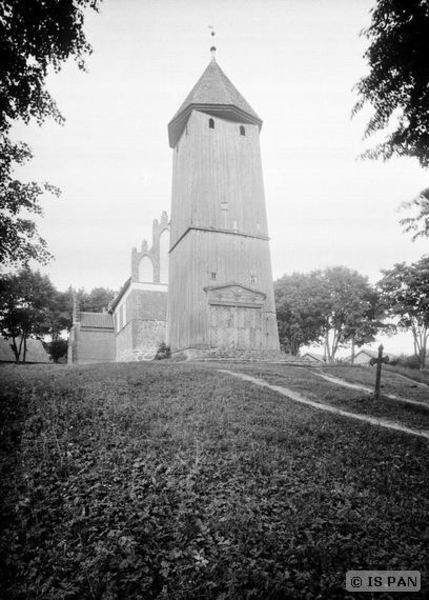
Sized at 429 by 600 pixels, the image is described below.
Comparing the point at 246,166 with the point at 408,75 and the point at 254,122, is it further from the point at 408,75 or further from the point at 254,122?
the point at 408,75

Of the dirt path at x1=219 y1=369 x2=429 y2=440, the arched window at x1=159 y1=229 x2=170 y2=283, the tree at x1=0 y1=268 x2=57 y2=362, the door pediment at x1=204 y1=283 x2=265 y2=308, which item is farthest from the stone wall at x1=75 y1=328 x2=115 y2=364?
the dirt path at x1=219 y1=369 x2=429 y2=440

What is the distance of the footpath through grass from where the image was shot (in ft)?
12.8

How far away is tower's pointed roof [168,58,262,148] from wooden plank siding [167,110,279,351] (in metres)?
0.55

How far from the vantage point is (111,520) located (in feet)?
15.4

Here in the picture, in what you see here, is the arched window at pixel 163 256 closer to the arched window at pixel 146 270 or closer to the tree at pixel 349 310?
the arched window at pixel 146 270

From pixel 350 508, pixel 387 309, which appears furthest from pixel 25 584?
pixel 387 309

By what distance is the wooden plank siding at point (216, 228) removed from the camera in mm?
24312

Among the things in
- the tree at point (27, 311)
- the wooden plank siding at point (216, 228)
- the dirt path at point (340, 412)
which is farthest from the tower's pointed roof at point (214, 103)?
the tree at point (27, 311)

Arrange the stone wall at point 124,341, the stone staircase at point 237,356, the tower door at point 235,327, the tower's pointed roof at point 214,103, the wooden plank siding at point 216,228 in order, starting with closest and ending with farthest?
1. the stone staircase at point 237,356
2. the tower door at point 235,327
3. the wooden plank siding at point 216,228
4. the tower's pointed roof at point 214,103
5. the stone wall at point 124,341

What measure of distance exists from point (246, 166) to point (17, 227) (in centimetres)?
1716

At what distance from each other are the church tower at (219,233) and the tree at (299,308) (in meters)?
16.8

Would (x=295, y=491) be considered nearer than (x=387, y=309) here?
Yes

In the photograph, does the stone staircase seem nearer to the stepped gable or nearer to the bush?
the bush

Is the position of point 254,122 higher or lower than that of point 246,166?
higher
